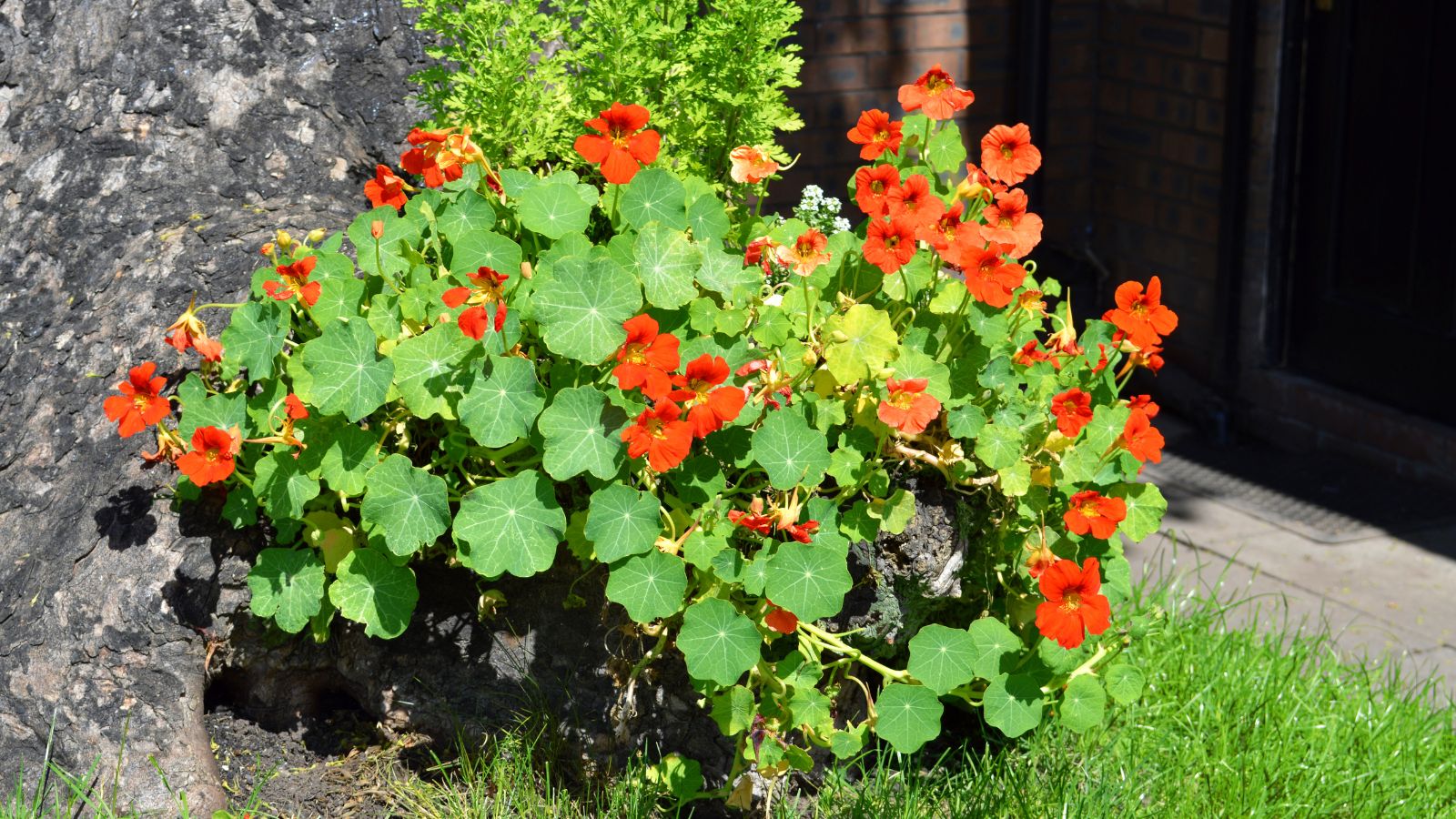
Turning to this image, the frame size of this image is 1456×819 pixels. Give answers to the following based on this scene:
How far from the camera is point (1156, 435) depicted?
252 cm

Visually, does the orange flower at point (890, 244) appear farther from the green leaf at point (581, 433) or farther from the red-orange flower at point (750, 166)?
the green leaf at point (581, 433)

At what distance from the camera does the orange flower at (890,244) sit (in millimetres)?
2359

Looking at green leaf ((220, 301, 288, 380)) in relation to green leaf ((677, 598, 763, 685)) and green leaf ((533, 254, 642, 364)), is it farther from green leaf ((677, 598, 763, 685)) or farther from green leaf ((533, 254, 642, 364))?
green leaf ((677, 598, 763, 685))

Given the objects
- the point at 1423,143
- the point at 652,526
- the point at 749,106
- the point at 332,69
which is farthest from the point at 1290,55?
the point at 652,526

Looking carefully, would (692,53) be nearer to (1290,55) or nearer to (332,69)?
(332,69)

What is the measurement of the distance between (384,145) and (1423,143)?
3.48 meters

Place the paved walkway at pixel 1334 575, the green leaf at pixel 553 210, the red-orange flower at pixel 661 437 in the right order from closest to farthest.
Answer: the red-orange flower at pixel 661 437 → the green leaf at pixel 553 210 → the paved walkway at pixel 1334 575

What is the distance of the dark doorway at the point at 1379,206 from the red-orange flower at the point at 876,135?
2.95m

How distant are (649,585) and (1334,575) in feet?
9.61

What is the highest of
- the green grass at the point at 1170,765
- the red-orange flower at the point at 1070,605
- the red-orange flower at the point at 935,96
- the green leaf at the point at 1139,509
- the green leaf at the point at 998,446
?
the red-orange flower at the point at 935,96

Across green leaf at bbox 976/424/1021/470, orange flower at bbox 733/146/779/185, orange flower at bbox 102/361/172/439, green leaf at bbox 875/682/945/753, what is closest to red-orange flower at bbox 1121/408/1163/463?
green leaf at bbox 976/424/1021/470

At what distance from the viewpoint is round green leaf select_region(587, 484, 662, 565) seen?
87.0 inches

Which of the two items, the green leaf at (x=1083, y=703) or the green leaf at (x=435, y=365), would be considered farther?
the green leaf at (x=1083, y=703)

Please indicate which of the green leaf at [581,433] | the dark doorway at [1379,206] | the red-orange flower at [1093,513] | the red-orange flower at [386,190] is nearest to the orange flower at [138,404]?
the red-orange flower at [386,190]
